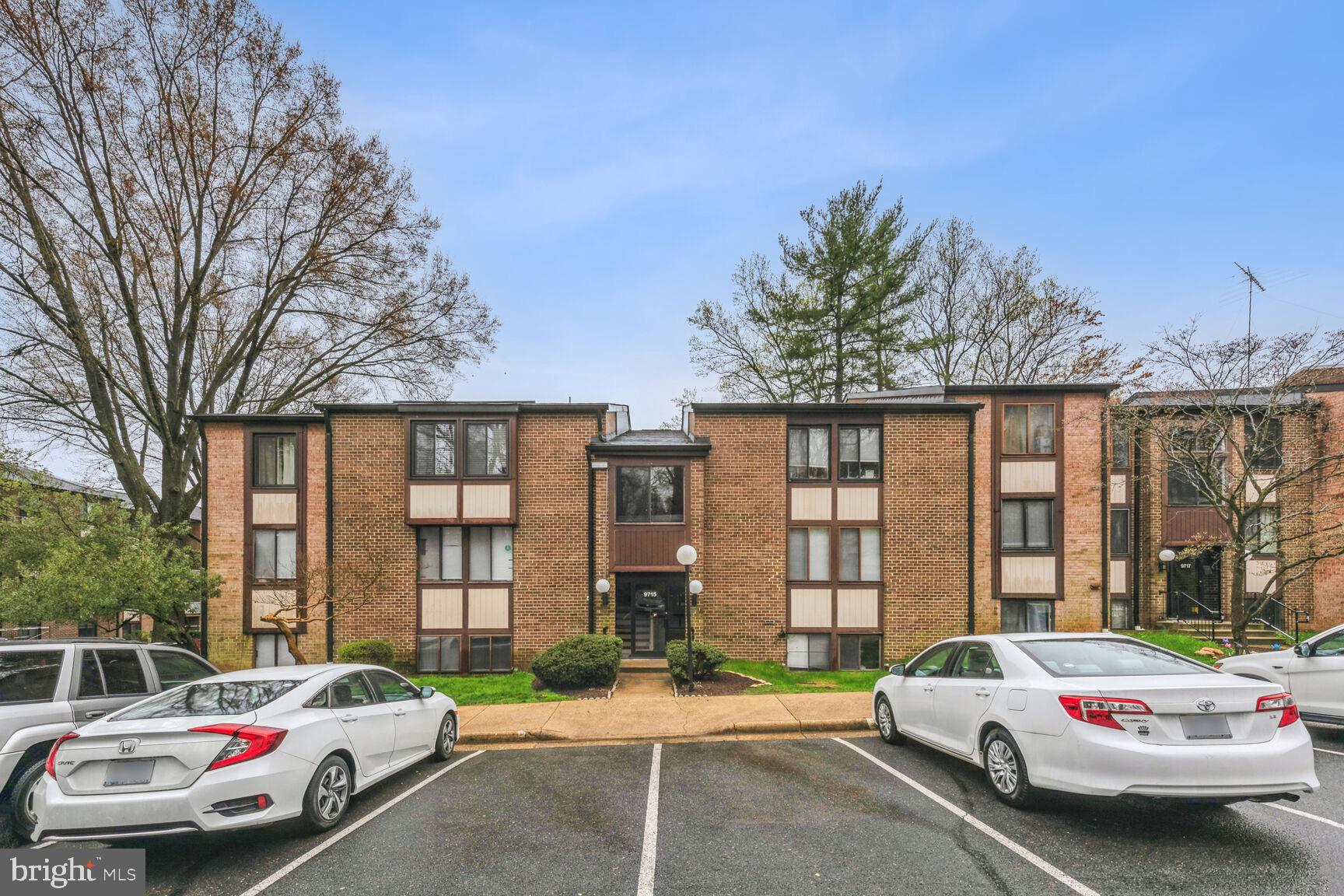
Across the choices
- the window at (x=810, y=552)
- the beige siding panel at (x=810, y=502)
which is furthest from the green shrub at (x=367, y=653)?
the beige siding panel at (x=810, y=502)

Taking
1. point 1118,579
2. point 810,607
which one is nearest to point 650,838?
point 810,607

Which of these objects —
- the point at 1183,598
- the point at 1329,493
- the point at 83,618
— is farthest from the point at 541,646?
the point at 1329,493

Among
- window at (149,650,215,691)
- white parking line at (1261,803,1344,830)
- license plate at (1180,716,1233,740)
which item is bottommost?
white parking line at (1261,803,1344,830)

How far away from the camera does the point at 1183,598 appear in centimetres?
2056

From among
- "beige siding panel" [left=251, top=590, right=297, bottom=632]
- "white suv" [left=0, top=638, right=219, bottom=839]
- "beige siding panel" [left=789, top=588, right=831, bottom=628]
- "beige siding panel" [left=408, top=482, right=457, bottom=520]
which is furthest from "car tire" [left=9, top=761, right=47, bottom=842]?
"beige siding panel" [left=789, top=588, right=831, bottom=628]

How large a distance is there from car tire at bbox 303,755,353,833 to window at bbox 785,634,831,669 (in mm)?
12054

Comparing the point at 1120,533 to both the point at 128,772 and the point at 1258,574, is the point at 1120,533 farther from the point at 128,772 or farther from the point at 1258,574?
the point at 128,772

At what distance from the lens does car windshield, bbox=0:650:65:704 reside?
5.51 metres

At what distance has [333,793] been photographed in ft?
17.6

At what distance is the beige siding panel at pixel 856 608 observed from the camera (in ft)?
52.0

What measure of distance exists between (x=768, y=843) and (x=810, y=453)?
12.1 meters

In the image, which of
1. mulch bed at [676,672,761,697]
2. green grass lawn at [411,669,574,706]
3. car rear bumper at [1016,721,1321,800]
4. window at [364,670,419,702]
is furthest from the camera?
mulch bed at [676,672,761,697]

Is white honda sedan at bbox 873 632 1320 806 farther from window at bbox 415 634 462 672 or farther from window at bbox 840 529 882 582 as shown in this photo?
window at bbox 415 634 462 672

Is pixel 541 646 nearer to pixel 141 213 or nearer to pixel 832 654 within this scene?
pixel 832 654
